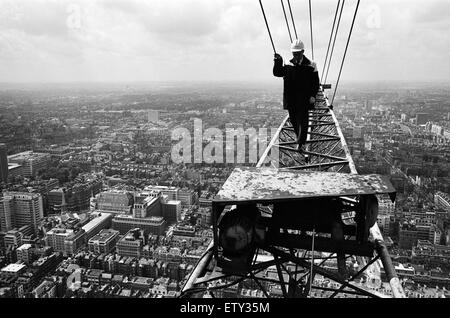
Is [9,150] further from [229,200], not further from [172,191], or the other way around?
[229,200]

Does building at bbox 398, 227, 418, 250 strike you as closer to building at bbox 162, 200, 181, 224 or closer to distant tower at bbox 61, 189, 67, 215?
building at bbox 162, 200, 181, 224

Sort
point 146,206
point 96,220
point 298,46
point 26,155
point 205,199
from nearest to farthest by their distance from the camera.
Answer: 1. point 298,46
2. point 96,220
3. point 146,206
4. point 205,199
5. point 26,155

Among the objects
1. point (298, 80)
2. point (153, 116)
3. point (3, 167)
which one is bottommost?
point (3, 167)

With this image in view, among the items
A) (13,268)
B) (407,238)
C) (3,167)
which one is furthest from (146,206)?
(407,238)

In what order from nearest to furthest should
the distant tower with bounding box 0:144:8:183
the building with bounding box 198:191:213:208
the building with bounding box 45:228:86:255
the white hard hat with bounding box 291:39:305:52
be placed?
the white hard hat with bounding box 291:39:305:52 < the building with bounding box 45:228:86:255 < the building with bounding box 198:191:213:208 < the distant tower with bounding box 0:144:8:183

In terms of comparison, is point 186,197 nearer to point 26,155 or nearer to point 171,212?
point 171,212

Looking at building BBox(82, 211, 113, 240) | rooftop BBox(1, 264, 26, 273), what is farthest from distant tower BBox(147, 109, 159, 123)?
rooftop BBox(1, 264, 26, 273)

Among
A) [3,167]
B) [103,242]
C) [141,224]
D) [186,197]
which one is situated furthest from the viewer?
[3,167]

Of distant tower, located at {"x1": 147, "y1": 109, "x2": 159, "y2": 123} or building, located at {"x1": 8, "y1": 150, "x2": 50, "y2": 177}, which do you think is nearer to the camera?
building, located at {"x1": 8, "y1": 150, "x2": 50, "y2": 177}
